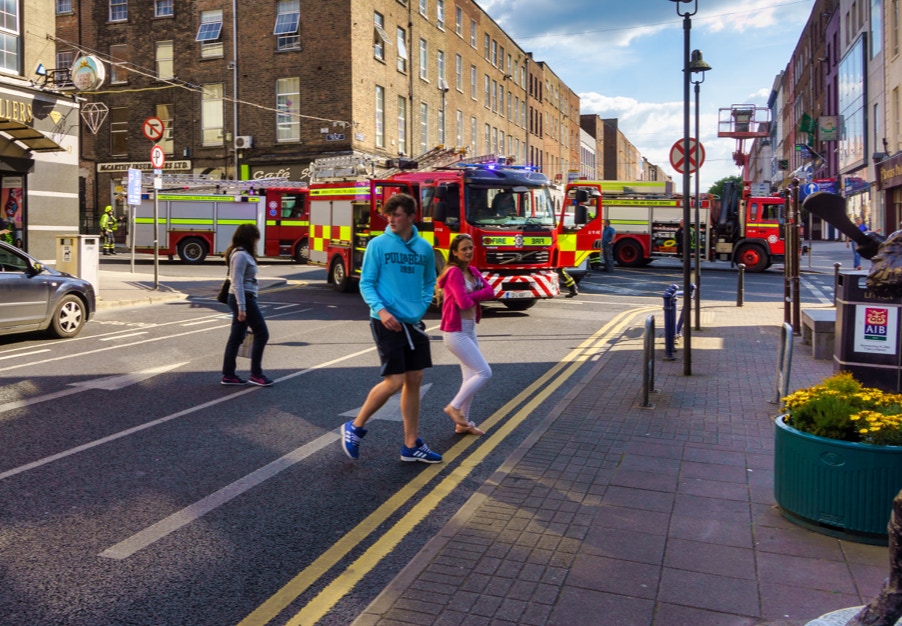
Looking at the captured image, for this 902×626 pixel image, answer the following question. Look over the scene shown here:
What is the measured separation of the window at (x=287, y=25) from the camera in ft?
115

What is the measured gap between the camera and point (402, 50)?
39.5 metres

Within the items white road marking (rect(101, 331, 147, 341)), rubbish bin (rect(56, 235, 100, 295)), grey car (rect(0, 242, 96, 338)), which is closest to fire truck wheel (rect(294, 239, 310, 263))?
rubbish bin (rect(56, 235, 100, 295))

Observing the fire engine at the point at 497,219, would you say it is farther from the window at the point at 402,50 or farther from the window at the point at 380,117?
the window at the point at 402,50

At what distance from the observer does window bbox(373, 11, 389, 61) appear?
36.8m

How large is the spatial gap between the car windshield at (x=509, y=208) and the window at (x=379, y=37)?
2272 centimetres

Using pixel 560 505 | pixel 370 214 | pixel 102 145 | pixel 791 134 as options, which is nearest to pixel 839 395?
pixel 560 505

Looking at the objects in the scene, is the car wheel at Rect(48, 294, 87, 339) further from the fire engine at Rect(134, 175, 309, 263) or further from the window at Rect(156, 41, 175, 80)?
the window at Rect(156, 41, 175, 80)

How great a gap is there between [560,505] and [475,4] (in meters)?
51.0

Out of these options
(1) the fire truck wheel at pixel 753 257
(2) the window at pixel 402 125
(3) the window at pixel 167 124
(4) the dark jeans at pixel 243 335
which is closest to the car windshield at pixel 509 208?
(4) the dark jeans at pixel 243 335

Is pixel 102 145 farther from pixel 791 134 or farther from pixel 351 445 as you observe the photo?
pixel 791 134

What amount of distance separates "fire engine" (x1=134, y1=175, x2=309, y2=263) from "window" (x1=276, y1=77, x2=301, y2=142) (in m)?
5.47

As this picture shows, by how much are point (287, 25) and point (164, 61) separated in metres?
6.60

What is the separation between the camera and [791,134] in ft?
244

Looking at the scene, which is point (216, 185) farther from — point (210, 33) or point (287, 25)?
point (210, 33)
